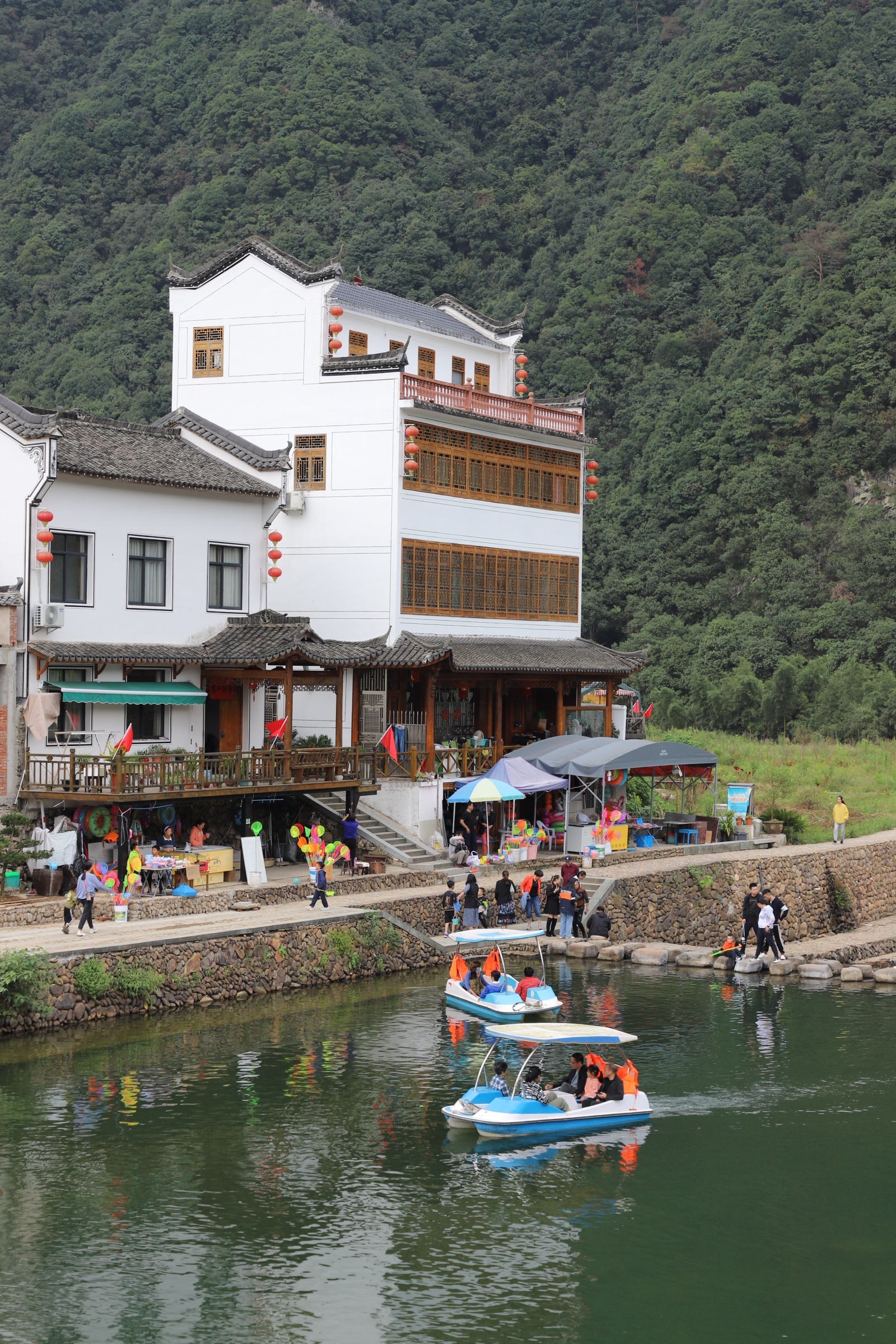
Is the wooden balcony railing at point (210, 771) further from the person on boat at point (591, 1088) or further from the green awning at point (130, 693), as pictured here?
the person on boat at point (591, 1088)

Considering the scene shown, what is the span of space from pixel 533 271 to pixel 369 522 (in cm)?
6491

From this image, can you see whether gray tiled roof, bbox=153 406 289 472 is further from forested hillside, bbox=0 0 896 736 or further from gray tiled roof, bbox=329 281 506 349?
forested hillside, bbox=0 0 896 736

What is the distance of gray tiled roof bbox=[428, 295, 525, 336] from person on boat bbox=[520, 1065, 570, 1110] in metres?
35.4

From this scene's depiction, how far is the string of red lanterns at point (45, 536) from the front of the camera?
1377 inches

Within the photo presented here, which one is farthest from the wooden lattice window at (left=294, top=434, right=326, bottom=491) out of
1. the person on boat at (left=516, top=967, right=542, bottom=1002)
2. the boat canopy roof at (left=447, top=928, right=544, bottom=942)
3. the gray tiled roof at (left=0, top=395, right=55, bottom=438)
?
the person on boat at (left=516, top=967, right=542, bottom=1002)

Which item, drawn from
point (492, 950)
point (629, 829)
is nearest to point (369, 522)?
point (629, 829)

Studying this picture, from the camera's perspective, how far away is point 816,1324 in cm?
1697

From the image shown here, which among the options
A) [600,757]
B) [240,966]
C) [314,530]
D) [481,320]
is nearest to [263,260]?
[314,530]

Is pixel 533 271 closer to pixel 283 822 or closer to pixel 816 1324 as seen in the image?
pixel 283 822

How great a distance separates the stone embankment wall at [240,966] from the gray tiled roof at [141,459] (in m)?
12.2

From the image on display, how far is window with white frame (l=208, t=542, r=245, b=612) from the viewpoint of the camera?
40.6 metres

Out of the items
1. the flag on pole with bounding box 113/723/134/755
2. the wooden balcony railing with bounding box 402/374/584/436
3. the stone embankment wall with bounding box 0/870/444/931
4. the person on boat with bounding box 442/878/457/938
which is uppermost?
the wooden balcony railing with bounding box 402/374/584/436

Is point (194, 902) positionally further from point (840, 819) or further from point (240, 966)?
point (840, 819)

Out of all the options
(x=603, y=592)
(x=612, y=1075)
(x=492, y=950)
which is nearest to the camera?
(x=612, y=1075)
